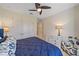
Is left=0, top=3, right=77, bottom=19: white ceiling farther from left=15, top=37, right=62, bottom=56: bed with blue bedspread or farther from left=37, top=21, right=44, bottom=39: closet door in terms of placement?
left=15, top=37, right=62, bottom=56: bed with blue bedspread

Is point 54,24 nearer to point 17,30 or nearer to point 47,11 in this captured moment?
point 47,11

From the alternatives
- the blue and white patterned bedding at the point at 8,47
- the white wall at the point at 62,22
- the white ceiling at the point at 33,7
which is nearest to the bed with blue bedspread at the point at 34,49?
the blue and white patterned bedding at the point at 8,47

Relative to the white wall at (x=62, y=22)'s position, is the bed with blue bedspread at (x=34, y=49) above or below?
below

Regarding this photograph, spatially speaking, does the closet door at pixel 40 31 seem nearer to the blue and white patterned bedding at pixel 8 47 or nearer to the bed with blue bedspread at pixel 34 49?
the bed with blue bedspread at pixel 34 49

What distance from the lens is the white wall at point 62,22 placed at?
80.6 inches

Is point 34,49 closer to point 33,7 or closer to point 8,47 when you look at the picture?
point 8,47

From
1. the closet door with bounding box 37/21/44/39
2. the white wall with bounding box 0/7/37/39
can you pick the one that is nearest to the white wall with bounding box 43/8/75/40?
the closet door with bounding box 37/21/44/39

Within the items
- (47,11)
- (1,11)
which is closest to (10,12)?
(1,11)

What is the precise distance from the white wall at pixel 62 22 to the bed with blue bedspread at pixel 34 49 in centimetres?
18

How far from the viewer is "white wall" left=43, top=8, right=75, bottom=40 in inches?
80.6

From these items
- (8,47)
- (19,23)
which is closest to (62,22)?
(19,23)

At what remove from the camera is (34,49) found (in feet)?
6.60

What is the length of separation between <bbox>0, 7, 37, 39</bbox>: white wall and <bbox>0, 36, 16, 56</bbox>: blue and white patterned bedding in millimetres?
85

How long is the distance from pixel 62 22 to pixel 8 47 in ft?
2.66
